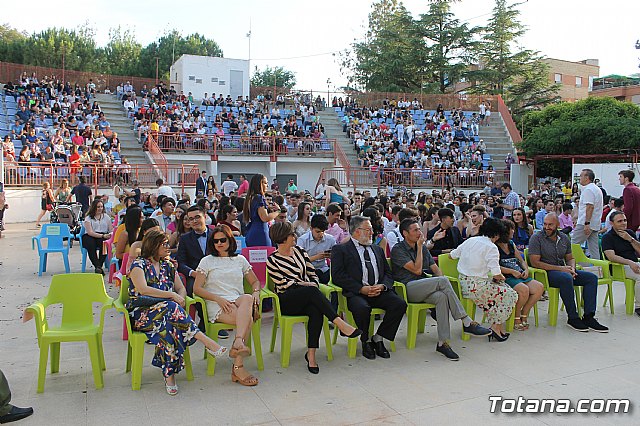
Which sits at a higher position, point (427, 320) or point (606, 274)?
point (606, 274)

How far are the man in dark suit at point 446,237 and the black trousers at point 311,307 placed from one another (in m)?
2.63

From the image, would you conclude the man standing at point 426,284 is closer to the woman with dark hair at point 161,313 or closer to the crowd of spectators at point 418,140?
the woman with dark hair at point 161,313

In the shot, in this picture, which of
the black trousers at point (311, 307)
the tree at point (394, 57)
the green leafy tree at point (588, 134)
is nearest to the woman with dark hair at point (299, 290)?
the black trousers at point (311, 307)

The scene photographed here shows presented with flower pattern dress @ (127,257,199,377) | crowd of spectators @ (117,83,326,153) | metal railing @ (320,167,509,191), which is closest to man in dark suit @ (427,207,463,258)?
flower pattern dress @ (127,257,199,377)

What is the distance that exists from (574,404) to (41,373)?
13.3 feet

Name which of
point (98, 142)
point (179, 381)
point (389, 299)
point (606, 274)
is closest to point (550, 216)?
point (606, 274)

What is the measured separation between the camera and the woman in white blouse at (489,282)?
5863 mm

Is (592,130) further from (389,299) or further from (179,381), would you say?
(179,381)

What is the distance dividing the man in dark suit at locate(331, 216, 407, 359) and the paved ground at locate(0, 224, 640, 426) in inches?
9.0

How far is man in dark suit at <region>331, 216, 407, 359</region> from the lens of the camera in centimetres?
534

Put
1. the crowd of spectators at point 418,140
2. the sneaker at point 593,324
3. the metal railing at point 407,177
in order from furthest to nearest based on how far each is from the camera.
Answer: the crowd of spectators at point 418,140
the metal railing at point 407,177
the sneaker at point 593,324

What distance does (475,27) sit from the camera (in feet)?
127

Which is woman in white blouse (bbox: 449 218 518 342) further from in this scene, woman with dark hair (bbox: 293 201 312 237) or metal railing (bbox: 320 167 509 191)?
metal railing (bbox: 320 167 509 191)

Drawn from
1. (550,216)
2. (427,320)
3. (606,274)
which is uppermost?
(550,216)
